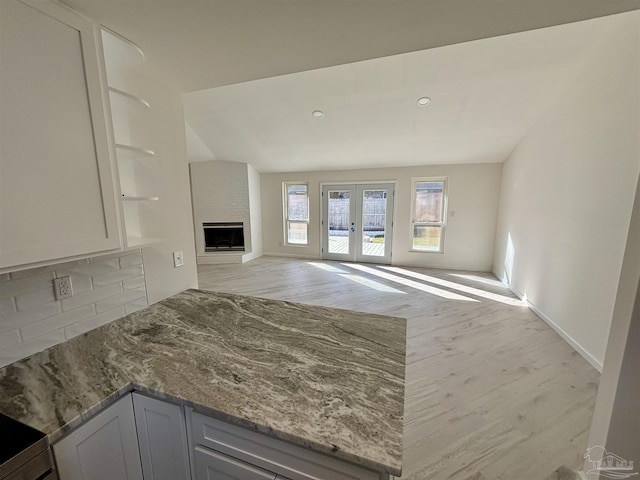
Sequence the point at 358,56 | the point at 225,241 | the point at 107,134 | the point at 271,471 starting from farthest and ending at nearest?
the point at 225,241 < the point at 358,56 < the point at 107,134 < the point at 271,471

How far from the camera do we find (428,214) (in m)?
5.50

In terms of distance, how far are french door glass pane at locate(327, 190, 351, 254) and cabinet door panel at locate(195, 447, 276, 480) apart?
5386 millimetres

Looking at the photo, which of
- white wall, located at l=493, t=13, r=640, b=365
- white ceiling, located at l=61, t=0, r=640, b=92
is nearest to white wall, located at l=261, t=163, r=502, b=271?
white wall, located at l=493, t=13, r=640, b=365

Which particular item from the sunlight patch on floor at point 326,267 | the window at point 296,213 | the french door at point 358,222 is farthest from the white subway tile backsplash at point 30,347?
the window at point 296,213

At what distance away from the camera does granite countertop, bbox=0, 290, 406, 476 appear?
706 millimetres

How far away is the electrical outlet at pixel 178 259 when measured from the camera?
1.72m

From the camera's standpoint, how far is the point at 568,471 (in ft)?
4.49

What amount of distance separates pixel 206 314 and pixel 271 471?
871 mm

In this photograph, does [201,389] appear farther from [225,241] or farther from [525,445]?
[225,241]

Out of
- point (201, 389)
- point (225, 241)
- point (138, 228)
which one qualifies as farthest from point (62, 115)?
point (225, 241)

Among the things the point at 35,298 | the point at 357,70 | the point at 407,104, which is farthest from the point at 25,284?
the point at 407,104

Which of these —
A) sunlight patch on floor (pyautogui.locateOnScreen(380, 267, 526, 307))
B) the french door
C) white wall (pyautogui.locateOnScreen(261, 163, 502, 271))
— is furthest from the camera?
the french door

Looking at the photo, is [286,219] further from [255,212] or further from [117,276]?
[117,276]

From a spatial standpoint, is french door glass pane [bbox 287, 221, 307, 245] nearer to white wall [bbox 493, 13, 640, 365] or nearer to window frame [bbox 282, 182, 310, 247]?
window frame [bbox 282, 182, 310, 247]
